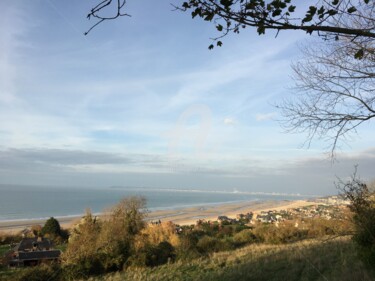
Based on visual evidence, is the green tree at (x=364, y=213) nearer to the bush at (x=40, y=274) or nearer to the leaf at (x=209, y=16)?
the leaf at (x=209, y=16)

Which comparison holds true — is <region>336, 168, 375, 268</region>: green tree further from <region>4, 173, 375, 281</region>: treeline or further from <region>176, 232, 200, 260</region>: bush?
<region>176, 232, 200, 260</region>: bush

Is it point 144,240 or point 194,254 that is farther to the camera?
point 144,240

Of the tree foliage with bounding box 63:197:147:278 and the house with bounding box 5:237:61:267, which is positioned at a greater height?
the tree foliage with bounding box 63:197:147:278

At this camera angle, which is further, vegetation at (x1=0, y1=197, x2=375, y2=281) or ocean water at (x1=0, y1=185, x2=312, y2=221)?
ocean water at (x1=0, y1=185, x2=312, y2=221)

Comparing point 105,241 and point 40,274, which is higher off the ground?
point 105,241

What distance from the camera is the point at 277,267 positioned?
11867mm

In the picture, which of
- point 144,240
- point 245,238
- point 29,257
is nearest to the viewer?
point 29,257

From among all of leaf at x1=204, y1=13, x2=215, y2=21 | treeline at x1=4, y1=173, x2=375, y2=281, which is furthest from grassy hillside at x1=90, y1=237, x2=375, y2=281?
leaf at x1=204, y1=13, x2=215, y2=21

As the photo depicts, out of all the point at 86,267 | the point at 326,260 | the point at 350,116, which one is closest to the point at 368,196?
the point at 350,116

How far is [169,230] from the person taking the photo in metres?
25.3

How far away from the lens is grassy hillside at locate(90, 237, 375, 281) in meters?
9.58

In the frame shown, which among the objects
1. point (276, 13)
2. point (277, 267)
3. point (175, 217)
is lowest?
point (175, 217)

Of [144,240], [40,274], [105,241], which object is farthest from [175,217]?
[40,274]

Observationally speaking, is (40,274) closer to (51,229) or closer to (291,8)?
(291,8)
